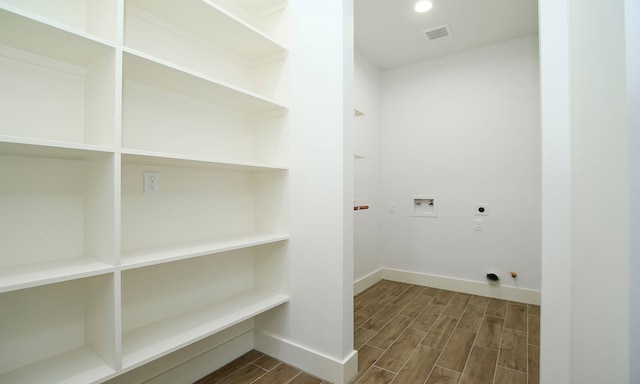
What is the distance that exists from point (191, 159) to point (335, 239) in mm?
874

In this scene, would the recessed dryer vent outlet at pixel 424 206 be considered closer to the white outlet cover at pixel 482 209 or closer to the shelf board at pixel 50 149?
the white outlet cover at pixel 482 209

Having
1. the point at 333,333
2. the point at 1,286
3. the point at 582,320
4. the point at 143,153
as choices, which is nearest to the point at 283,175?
the point at 143,153

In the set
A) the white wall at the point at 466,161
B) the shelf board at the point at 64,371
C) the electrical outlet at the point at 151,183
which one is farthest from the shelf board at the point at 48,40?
the white wall at the point at 466,161

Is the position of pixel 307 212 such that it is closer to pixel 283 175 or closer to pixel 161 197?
pixel 283 175

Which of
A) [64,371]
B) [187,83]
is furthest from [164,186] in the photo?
[64,371]

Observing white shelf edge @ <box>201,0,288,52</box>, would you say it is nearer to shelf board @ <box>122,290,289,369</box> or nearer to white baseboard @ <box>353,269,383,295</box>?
shelf board @ <box>122,290,289,369</box>

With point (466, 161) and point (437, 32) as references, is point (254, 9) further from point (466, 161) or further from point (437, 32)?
point (466, 161)

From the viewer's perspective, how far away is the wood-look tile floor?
1.67 metres

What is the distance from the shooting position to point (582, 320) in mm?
1026

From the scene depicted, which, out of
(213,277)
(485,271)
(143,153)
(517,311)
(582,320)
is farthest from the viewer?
(485,271)

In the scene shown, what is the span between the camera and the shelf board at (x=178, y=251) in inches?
45.8

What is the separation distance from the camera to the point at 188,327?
141 centimetres

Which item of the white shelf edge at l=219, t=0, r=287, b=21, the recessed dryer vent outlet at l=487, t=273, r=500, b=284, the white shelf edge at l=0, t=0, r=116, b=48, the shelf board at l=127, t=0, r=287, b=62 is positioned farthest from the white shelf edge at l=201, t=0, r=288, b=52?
the recessed dryer vent outlet at l=487, t=273, r=500, b=284

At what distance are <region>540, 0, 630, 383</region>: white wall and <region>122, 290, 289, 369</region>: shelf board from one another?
4.56 feet
